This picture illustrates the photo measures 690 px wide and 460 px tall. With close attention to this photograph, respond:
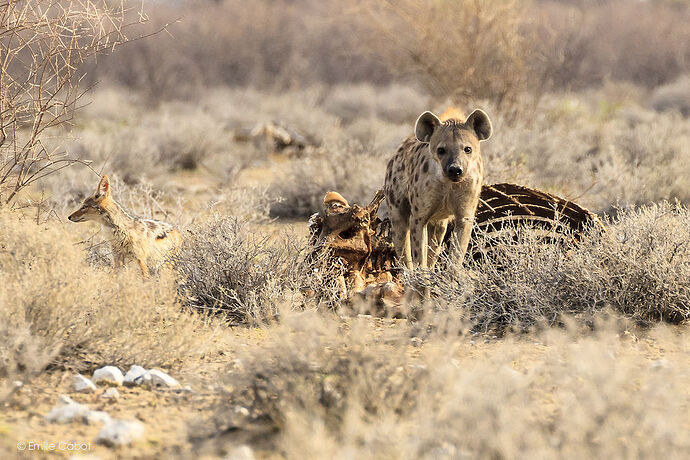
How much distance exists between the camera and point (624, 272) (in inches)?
221

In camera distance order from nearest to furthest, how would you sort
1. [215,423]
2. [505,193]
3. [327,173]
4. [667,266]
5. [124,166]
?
[215,423] < [667,266] < [505,193] < [327,173] < [124,166]

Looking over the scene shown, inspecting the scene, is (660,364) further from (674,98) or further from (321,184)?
(674,98)

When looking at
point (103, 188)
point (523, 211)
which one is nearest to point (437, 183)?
point (523, 211)

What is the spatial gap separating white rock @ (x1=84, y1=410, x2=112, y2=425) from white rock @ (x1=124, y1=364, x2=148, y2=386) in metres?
0.50

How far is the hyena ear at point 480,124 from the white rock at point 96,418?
3.71 m

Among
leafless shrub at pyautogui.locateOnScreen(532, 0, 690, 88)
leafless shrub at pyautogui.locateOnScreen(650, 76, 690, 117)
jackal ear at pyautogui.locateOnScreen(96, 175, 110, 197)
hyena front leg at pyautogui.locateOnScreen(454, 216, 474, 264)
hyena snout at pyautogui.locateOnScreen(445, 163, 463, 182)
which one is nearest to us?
hyena snout at pyautogui.locateOnScreen(445, 163, 463, 182)

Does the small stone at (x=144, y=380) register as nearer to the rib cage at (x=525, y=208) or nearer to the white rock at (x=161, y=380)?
the white rock at (x=161, y=380)

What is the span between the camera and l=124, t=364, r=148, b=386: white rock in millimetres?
4355

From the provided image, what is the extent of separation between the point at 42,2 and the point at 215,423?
12.9 ft

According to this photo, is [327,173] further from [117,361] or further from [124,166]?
[117,361]

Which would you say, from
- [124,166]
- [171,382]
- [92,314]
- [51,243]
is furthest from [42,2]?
[124,166]

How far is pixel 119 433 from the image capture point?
356 centimetres

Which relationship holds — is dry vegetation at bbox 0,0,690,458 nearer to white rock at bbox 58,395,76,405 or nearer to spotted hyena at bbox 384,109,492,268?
white rock at bbox 58,395,76,405

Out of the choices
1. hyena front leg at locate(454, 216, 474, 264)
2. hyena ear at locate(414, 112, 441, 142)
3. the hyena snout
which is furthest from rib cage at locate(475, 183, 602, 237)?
the hyena snout
